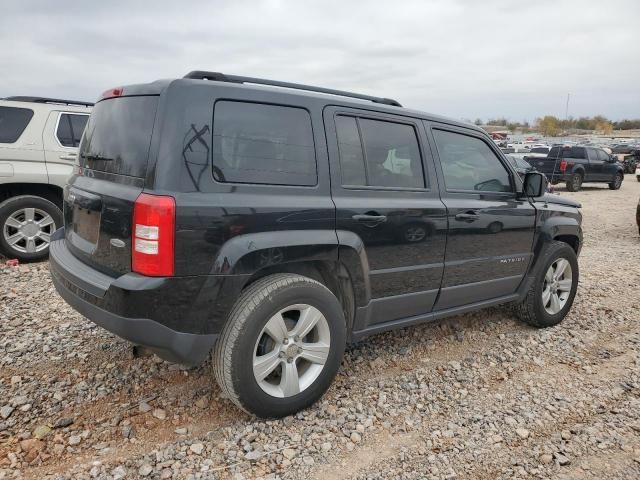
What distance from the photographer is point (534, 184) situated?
13.2 feet

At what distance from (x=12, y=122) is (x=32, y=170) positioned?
0.72 meters

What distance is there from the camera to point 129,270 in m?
2.46

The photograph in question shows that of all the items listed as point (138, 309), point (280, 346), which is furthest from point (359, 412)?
point (138, 309)

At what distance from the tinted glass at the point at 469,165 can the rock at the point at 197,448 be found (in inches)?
92.2

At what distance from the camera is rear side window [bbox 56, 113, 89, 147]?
20.6 feet

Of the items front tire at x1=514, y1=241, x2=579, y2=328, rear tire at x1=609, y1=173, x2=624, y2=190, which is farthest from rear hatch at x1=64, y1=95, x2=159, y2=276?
rear tire at x1=609, y1=173, x2=624, y2=190

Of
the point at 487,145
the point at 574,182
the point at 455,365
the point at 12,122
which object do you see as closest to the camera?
the point at 455,365

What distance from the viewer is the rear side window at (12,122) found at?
19.6ft

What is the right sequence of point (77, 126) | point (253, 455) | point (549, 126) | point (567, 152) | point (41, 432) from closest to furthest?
point (253, 455) < point (41, 432) < point (77, 126) < point (567, 152) < point (549, 126)

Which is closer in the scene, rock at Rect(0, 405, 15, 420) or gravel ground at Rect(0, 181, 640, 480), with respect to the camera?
gravel ground at Rect(0, 181, 640, 480)

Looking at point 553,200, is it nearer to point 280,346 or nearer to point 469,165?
point 469,165

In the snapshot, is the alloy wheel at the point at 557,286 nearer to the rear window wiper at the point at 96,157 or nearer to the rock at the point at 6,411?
the rear window wiper at the point at 96,157

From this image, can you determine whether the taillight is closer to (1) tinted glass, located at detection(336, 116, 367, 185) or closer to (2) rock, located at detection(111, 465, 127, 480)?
(2) rock, located at detection(111, 465, 127, 480)

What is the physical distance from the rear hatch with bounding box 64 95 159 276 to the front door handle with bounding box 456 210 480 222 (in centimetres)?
216
